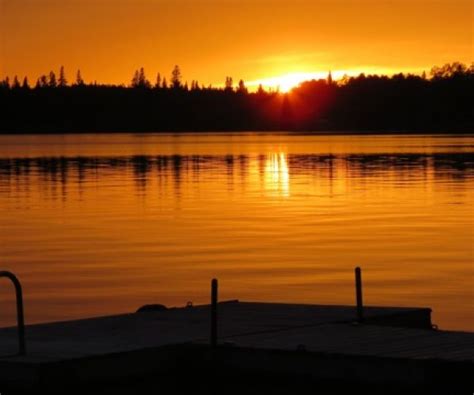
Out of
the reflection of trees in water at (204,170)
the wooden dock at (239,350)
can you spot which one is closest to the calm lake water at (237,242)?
the reflection of trees in water at (204,170)

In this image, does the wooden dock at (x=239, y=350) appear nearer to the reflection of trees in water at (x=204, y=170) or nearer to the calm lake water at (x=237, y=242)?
the calm lake water at (x=237, y=242)

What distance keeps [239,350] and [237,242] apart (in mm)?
17060

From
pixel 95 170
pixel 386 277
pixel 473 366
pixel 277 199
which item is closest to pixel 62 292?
pixel 386 277

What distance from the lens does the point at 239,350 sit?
12711 mm

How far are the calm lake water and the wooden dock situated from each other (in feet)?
14.7

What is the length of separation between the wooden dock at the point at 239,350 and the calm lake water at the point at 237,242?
4466mm

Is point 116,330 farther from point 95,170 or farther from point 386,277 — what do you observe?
point 95,170

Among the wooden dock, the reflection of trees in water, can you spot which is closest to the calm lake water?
the reflection of trees in water

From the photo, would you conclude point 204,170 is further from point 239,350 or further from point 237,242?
point 239,350

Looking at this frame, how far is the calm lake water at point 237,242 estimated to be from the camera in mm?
21203

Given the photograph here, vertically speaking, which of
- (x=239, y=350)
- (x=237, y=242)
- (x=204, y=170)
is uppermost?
(x=204, y=170)

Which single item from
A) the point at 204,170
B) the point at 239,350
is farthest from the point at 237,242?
the point at 204,170

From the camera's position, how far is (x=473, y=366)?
11766 mm

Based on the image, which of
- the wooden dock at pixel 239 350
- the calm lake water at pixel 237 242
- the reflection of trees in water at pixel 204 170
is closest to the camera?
the wooden dock at pixel 239 350
